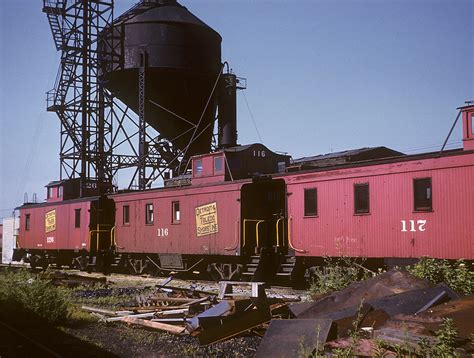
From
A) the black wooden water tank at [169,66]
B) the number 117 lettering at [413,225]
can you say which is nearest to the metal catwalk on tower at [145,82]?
the black wooden water tank at [169,66]

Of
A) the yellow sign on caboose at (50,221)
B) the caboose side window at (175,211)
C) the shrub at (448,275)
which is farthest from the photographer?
the yellow sign on caboose at (50,221)

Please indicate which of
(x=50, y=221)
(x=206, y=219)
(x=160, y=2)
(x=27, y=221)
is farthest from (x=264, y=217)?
(x=160, y=2)

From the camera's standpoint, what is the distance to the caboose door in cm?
1947

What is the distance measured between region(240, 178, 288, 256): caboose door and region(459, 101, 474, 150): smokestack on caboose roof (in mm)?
6491

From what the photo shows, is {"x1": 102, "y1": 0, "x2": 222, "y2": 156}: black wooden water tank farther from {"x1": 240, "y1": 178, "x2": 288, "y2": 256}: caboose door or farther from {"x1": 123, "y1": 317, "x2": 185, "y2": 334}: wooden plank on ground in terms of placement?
{"x1": 123, "y1": 317, "x2": 185, "y2": 334}: wooden plank on ground

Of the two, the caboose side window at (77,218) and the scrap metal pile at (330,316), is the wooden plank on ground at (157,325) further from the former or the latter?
the caboose side window at (77,218)

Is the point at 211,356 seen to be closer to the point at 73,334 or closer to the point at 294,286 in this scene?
the point at 73,334

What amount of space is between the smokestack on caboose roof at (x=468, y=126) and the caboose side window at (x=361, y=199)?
303 cm

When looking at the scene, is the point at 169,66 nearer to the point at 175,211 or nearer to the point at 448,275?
the point at 175,211

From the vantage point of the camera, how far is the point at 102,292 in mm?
17297

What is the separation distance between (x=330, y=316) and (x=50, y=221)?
997 inches

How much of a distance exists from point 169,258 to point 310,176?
27.0 ft

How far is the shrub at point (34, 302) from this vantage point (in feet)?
40.6

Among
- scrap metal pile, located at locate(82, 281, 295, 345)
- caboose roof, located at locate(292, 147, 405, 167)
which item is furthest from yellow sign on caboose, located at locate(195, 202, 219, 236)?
scrap metal pile, located at locate(82, 281, 295, 345)
